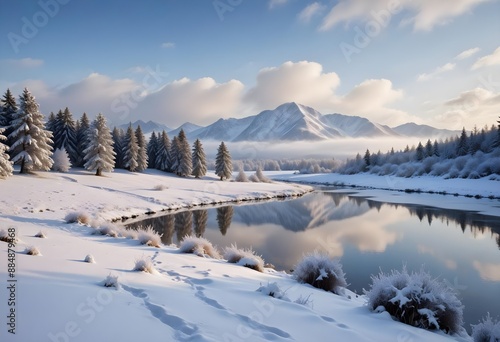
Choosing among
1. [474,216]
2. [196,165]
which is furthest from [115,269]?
[196,165]

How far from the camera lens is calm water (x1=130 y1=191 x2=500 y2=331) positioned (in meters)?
12.2

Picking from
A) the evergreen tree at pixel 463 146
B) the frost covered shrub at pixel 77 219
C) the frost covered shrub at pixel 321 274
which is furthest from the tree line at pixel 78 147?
the evergreen tree at pixel 463 146

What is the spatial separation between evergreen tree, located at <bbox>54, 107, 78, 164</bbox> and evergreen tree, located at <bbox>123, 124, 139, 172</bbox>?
9.54 metres

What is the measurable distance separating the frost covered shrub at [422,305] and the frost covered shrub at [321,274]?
2078mm

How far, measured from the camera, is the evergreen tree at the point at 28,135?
34.5 m

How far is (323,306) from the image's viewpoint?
249 inches

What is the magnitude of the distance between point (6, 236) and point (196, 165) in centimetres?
5896

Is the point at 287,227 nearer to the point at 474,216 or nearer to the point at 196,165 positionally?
the point at 474,216

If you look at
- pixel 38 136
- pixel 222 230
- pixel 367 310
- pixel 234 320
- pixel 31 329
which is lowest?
pixel 222 230

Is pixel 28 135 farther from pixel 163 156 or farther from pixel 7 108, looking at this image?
pixel 163 156

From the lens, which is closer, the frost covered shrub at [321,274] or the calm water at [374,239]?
the frost covered shrub at [321,274]

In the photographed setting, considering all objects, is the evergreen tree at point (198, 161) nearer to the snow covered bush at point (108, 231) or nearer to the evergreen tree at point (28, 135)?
the evergreen tree at point (28, 135)

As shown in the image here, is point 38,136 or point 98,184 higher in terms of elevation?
point 38,136

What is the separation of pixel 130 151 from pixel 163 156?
39.1ft
